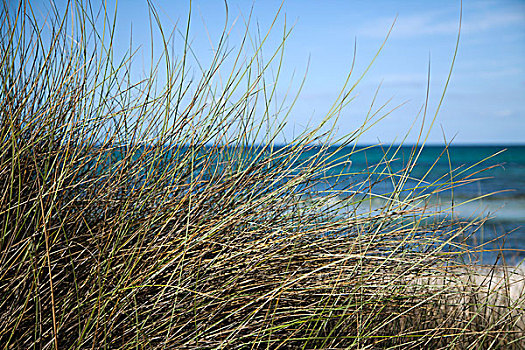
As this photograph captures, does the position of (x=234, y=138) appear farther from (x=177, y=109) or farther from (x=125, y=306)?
(x=125, y=306)

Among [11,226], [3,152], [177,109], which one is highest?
[177,109]

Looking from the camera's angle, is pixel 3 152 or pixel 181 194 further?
pixel 181 194

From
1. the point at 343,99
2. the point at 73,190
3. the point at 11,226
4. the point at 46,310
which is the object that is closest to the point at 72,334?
the point at 46,310

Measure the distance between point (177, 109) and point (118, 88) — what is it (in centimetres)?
32

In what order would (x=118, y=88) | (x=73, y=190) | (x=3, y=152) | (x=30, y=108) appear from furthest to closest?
(x=118, y=88)
(x=30, y=108)
(x=73, y=190)
(x=3, y=152)

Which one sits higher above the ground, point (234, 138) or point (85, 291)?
point (234, 138)

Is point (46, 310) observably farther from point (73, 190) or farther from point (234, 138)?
point (234, 138)

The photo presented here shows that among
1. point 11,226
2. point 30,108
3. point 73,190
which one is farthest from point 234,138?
point 11,226

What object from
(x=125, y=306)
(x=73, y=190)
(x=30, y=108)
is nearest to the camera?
(x=125, y=306)

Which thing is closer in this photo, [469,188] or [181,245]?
[181,245]

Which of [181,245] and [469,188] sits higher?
[181,245]

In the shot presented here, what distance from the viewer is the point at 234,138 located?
5.45ft

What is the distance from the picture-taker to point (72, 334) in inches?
41.9

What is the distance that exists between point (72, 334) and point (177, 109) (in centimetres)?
75
